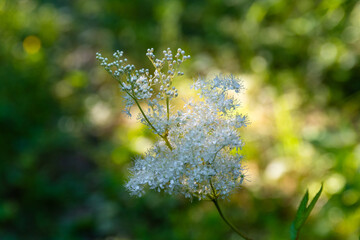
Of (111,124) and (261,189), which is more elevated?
(111,124)

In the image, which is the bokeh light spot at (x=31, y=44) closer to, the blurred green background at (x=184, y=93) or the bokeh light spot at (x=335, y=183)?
the blurred green background at (x=184, y=93)

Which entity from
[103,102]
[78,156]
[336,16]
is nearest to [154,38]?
[103,102]

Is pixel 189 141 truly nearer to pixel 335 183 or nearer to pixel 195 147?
pixel 195 147

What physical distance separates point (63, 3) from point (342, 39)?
4.83m

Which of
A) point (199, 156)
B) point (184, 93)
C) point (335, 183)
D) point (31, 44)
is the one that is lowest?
point (199, 156)

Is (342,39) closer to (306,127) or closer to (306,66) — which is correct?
(306,66)

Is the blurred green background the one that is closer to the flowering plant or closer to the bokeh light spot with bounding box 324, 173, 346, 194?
the bokeh light spot with bounding box 324, 173, 346, 194

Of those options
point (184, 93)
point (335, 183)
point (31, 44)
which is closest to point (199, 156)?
point (335, 183)

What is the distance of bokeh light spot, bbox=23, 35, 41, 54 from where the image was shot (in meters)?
4.53

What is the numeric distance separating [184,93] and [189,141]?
2.61 meters

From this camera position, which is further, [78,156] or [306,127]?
[78,156]

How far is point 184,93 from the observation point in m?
3.60

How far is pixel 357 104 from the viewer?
11.0 ft

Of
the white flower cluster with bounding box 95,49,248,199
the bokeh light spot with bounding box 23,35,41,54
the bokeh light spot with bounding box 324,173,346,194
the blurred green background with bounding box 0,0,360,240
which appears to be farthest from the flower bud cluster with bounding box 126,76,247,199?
the bokeh light spot with bounding box 23,35,41,54
